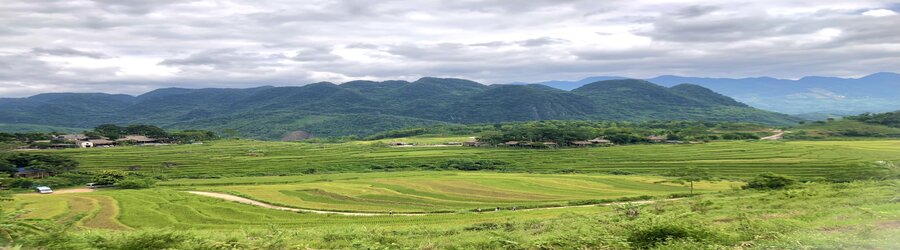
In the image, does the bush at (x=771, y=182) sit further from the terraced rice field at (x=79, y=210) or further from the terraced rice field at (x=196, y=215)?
the terraced rice field at (x=79, y=210)

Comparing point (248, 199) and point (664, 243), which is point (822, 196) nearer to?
point (664, 243)

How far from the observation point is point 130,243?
491 inches

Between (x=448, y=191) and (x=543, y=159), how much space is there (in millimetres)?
40137

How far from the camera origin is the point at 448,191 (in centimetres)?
5650

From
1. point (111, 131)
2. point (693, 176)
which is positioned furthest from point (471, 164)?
point (111, 131)

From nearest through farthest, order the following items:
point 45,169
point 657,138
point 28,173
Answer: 1. point 28,173
2. point 45,169
3. point 657,138

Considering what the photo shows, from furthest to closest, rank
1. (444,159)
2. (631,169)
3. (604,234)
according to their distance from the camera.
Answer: (444,159)
(631,169)
(604,234)

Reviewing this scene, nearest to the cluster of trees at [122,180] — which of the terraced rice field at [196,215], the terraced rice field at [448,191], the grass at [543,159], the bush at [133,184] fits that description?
the bush at [133,184]

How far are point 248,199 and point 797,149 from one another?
91.8 m

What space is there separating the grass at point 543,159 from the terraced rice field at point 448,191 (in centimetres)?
1303

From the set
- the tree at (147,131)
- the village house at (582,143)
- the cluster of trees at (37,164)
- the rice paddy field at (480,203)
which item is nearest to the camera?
the rice paddy field at (480,203)

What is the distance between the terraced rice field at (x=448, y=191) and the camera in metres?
47.2

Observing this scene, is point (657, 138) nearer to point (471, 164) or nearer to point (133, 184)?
point (471, 164)

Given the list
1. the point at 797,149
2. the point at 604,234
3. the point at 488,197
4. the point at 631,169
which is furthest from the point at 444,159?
the point at 604,234
